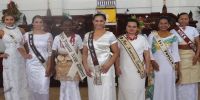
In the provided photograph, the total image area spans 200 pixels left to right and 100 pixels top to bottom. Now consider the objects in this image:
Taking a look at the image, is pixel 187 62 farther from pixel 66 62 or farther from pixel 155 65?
pixel 66 62

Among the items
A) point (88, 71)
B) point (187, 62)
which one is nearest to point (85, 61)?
point (88, 71)

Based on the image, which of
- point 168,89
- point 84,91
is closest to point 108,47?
point 168,89

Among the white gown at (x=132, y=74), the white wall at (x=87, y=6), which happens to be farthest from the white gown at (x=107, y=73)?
the white wall at (x=87, y=6)

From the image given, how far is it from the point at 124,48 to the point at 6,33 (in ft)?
6.12

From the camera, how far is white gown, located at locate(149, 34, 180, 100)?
6.98m

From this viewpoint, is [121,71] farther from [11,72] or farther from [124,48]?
[11,72]

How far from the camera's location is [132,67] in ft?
21.7

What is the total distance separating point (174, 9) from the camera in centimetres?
1262

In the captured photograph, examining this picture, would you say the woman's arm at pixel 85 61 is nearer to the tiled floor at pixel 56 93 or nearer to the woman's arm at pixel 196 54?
the woman's arm at pixel 196 54

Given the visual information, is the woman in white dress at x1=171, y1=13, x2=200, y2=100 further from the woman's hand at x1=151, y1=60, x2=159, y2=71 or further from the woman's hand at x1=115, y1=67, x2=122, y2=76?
the woman's hand at x1=115, y1=67, x2=122, y2=76

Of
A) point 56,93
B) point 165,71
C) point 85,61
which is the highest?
point 85,61

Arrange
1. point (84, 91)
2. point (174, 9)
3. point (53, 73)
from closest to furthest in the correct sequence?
1. point (53, 73)
2. point (84, 91)
3. point (174, 9)

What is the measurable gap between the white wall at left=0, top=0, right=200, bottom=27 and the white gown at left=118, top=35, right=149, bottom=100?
6094 mm

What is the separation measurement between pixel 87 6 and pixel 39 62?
5.80 m
